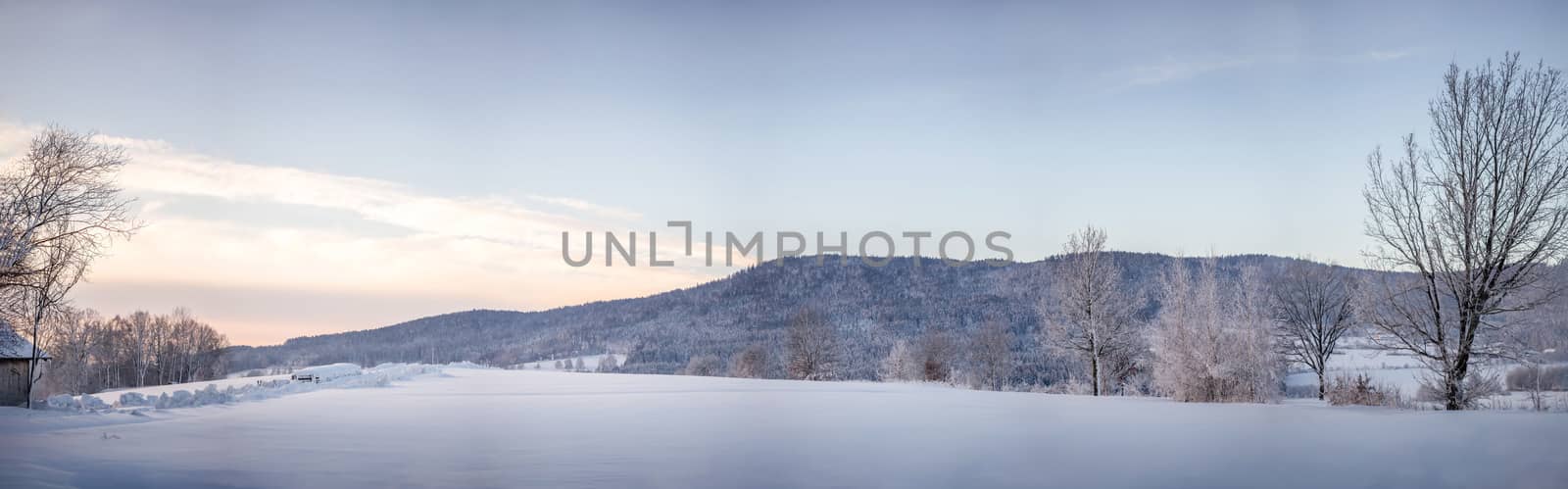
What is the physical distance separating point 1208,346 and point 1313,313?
18336 mm

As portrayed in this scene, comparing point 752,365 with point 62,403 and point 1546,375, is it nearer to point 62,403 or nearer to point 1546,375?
point 1546,375

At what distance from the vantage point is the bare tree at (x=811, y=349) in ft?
177

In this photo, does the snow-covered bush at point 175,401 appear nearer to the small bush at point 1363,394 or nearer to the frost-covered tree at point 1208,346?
the frost-covered tree at point 1208,346

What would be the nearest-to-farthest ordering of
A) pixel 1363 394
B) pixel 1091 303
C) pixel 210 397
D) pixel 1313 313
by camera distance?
1. pixel 210 397
2. pixel 1363 394
3. pixel 1091 303
4. pixel 1313 313

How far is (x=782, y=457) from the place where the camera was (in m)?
8.09

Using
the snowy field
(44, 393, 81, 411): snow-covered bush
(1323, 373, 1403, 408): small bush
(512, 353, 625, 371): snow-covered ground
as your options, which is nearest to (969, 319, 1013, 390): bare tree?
(1323, 373, 1403, 408): small bush

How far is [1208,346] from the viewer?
2278cm

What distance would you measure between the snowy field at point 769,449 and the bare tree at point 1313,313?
84.2 ft

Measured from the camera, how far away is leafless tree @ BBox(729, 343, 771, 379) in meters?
65.4

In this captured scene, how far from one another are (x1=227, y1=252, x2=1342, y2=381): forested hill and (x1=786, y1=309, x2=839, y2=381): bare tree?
14.1 metres

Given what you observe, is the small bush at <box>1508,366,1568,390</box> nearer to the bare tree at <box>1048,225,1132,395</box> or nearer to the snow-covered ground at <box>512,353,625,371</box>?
the bare tree at <box>1048,225,1132,395</box>

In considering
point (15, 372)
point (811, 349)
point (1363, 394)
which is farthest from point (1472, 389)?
point (811, 349)

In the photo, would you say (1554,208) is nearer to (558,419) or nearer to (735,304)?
(558,419)

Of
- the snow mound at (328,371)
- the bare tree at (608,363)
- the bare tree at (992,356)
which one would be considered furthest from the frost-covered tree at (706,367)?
the snow mound at (328,371)
